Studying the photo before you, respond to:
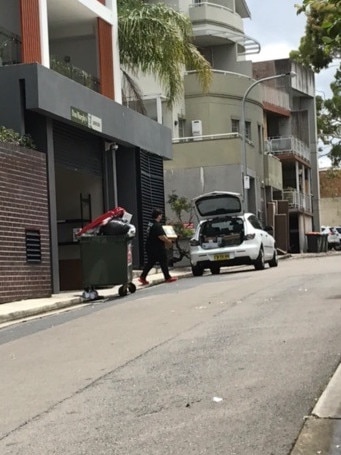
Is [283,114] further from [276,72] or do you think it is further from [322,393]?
[322,393]

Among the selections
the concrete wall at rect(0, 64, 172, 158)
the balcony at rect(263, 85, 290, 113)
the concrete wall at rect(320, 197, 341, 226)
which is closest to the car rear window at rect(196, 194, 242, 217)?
the concrete wall at rect(0, 64, 172, 158)

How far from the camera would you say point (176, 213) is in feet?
94.8

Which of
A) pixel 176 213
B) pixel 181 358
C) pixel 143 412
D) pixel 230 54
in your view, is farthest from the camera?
pixel 230 54

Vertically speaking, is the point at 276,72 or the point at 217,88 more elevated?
the point at 276,72

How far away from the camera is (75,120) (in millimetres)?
17688

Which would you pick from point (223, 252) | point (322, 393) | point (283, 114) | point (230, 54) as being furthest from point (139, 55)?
point (283, 114)

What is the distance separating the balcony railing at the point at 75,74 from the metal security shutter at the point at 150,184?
9.45ft

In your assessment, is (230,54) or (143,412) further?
(230,54)

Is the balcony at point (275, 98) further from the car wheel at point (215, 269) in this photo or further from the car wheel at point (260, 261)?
the car wheel at point (260, 261)

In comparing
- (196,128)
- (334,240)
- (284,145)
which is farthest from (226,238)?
(334,240)

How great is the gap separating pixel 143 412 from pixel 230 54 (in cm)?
3250

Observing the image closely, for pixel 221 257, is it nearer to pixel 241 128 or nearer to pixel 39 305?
pixel 39 305

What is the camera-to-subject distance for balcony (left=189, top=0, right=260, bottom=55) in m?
34.0

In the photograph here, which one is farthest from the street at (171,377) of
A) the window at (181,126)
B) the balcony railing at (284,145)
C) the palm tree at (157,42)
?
the balcony railing at (284,145)
